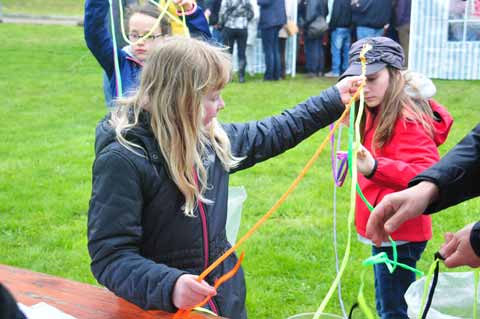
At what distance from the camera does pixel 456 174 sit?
6.61ft

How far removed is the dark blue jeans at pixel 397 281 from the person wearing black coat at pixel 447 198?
789 millimetres

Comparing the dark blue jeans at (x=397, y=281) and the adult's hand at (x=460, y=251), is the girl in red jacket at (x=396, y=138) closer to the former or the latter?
the dark blue jeans at (x=397, y=281)

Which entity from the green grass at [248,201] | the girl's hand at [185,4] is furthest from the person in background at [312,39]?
the girl's hand at [185,4]

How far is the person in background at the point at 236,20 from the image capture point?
10.7m

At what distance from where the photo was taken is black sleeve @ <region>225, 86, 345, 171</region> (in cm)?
239

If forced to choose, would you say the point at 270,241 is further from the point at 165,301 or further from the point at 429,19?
the point at 429,19

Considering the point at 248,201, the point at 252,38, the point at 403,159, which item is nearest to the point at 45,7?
the point at 252,38

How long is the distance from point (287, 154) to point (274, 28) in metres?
5.05

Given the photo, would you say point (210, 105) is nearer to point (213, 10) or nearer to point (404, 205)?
point (404, 205)

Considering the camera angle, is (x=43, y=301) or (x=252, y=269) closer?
(x=43, y=301)

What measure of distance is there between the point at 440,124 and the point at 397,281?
71 centimetres

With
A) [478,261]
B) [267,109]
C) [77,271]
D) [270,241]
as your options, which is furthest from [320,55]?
[478,261]

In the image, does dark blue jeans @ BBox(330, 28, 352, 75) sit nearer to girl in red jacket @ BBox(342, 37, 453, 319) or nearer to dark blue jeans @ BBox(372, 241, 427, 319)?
girl in red jacket @ BBox(342, 37, 453, 319)

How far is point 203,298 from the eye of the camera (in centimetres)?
180
